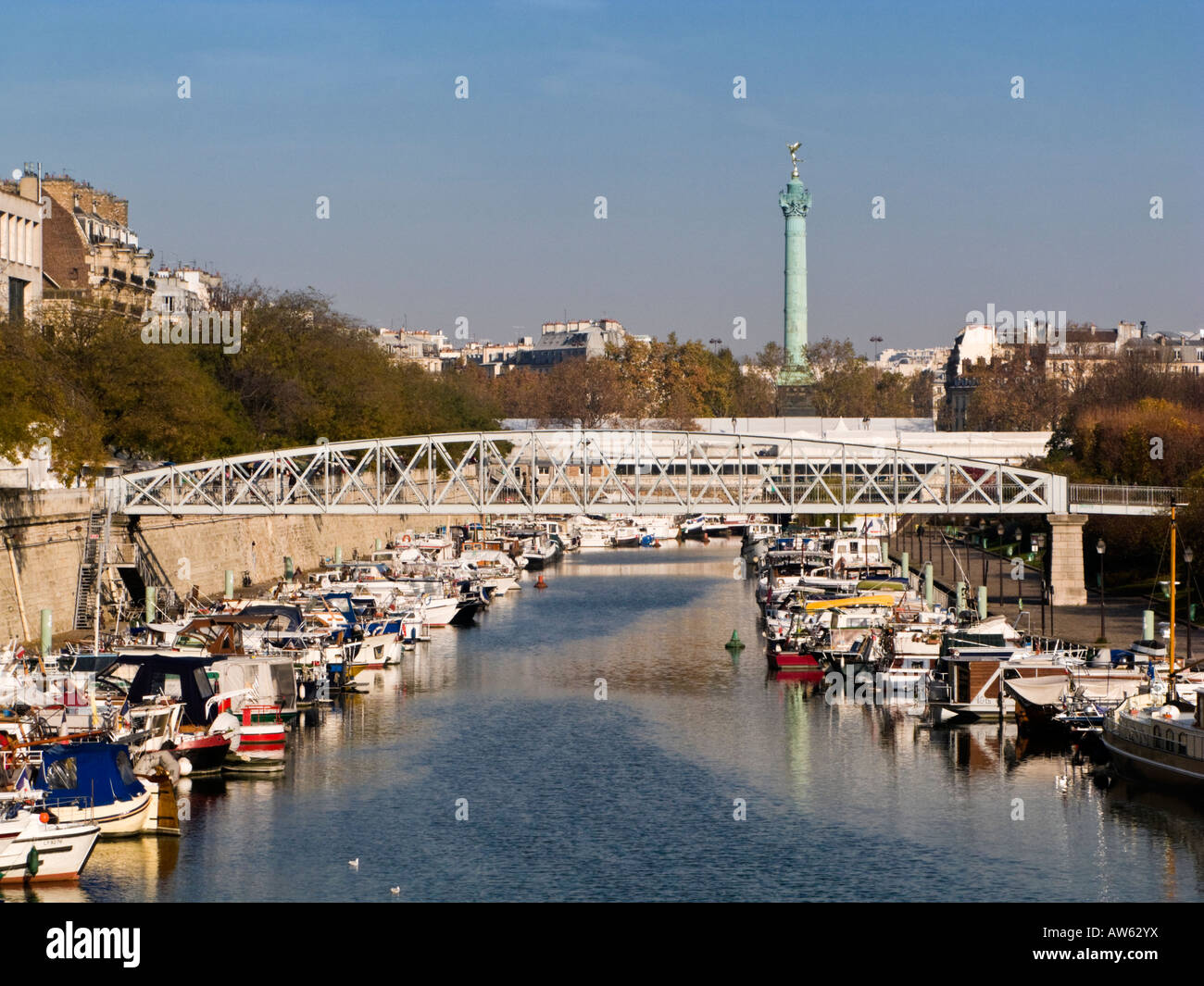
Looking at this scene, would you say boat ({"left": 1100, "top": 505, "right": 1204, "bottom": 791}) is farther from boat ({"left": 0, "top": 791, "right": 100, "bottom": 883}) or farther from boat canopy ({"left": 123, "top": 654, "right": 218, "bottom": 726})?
boat ({"left": 0, "top": 791, "right": 100, "bottom": 883})

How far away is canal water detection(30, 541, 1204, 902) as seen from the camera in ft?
89.9

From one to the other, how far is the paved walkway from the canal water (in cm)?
985

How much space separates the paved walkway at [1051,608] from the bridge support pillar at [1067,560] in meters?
0.48

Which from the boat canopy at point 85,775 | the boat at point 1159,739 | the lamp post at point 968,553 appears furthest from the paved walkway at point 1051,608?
the boat canopy at point 85,775

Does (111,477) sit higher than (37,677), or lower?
higher

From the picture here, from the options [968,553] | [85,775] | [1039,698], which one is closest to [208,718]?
[85,775]

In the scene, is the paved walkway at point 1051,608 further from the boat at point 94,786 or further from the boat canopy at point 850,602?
the boat at point 94,786

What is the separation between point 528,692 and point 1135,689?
56.9ft

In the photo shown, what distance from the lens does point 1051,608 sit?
55.8m

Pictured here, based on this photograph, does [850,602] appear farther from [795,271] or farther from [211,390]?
[795,271]

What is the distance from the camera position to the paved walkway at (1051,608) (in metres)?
51.6
